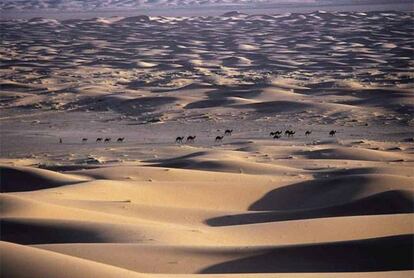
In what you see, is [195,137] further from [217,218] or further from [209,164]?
[217,218]

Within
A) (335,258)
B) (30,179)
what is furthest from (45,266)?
(30,179)

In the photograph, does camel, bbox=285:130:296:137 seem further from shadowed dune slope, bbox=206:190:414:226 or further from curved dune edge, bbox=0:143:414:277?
shadowed dune slope, bbox=206:190:414:226

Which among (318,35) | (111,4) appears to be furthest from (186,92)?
(111,4)

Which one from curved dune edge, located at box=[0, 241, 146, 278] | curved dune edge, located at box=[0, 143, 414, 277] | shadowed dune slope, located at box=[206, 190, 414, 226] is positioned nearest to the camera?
curved dune edge, located at box=[0, 241, 146, 278]

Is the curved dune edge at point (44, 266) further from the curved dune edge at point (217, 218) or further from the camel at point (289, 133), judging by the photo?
the camel at point (289, 133)

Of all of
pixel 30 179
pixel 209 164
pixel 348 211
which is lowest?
pixel 209 164

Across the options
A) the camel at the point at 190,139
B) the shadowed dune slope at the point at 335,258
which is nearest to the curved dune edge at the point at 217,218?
the shadowed dune slope at the point at 335,258

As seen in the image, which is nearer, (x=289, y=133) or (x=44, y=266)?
(x=44, y=266)

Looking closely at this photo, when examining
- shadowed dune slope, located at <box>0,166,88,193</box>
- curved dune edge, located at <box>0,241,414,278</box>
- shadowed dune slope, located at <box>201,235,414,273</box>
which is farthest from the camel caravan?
curved dune edge, located at <box>0,241,414,278</box>
